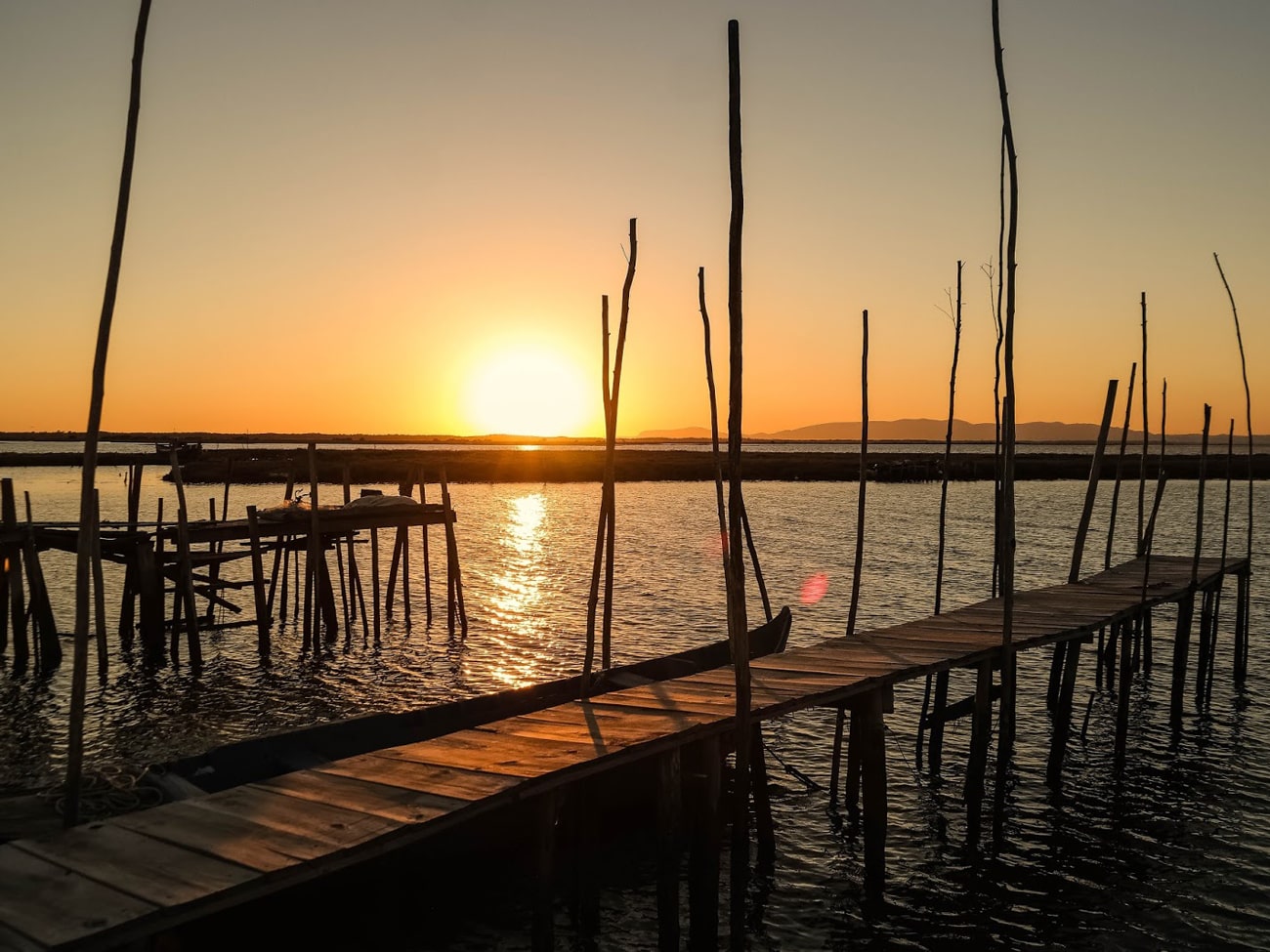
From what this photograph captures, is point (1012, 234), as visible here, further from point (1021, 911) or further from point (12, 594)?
point (12, 594)

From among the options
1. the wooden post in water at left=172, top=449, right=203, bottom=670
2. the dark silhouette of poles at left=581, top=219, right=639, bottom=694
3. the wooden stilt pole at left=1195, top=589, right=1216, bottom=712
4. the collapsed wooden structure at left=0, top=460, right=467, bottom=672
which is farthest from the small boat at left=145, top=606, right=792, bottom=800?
the wooden post in water at left=172, top=449, right=203, bottom=670

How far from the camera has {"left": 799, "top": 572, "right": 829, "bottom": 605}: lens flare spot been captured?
22.6m

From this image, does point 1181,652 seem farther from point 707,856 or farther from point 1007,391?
point 707,856

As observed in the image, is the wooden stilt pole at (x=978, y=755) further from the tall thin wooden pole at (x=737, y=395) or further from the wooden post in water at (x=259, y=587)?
the wooden post in water at (x=259, y=587)

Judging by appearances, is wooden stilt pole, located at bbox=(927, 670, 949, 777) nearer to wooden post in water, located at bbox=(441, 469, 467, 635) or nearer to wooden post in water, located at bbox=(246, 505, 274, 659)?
wooden post in water, located at bbox=(441, 469, 467, 635)

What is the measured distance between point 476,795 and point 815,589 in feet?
62.3

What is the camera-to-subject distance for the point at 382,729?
923 cm

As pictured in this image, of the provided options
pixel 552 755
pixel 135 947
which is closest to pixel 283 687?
pixel 552 755

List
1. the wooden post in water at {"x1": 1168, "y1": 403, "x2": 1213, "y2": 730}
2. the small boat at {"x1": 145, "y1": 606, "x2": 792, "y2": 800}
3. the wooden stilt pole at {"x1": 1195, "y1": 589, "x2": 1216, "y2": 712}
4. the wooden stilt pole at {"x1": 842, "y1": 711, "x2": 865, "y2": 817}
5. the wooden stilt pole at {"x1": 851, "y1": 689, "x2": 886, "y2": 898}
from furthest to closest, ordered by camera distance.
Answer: the wooden stilt pole at {"x1": 1195, "y1": 589, "x2": 1216, "y2": 712}, the wooden post in water at {"x1": 1168, "y1": 403, "x2": 1213, "y2": 730}, the wooden stilt pole at {"x1": 842, "y1": 711, "x2": 865, "y2": 817}, the wooden stilt pole at {"x1": 851, "y1": 689, "x2": 886, "y2": 898}, the small boat at {"x1": 145, "y1": 606, "x2": 792, "y2": 800}

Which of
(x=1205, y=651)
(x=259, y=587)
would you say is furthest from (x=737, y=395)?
(x=259, y=587)

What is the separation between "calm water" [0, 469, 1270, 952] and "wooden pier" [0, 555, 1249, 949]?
0.64 meters

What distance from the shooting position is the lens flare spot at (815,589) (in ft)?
74.3

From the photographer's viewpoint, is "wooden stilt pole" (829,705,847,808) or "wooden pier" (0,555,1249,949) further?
"wooden stilt pole" (829,705,847,808)

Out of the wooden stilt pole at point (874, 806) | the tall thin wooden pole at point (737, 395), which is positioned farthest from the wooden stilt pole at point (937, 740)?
the tall thin wooden pole at point (737, 395)
